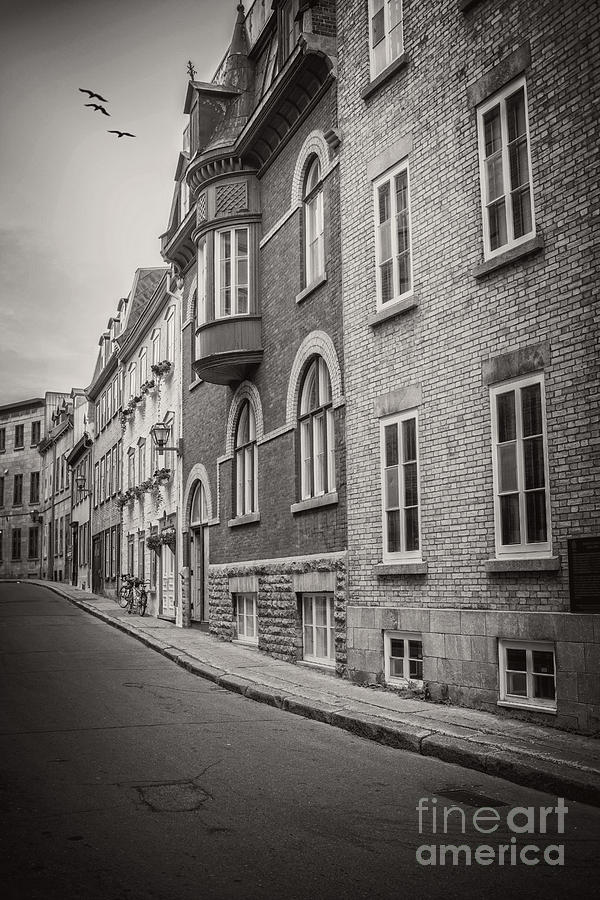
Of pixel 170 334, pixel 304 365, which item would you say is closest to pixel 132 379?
pixel 170 334

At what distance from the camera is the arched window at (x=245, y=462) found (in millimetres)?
18266

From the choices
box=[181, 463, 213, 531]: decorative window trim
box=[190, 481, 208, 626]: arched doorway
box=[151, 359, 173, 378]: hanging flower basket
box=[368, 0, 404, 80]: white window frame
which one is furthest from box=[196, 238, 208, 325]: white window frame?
box=[368, 0, 404, 80]: white window frame

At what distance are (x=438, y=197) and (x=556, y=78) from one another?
2.23 meters

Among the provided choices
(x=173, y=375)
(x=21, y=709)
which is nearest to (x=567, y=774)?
(x=21, y=709)

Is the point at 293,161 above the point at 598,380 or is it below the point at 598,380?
above

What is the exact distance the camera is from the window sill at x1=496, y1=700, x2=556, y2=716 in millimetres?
8883

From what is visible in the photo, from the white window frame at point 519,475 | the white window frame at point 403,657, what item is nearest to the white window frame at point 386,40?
the white window frame at point 519,475

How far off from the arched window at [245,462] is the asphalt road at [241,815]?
773 cm

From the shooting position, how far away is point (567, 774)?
697 cm

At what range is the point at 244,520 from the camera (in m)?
17.9

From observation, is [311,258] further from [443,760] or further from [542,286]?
[443,760]

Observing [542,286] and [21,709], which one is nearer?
[542,286]

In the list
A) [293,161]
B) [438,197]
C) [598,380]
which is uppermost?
[293,161]

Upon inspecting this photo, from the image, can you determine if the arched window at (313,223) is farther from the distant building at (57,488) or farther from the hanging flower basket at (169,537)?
the distant building at (57,488)
